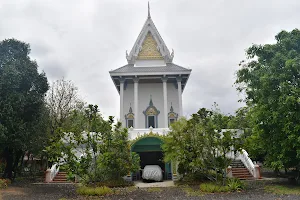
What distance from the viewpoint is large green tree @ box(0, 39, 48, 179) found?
45.3 feet

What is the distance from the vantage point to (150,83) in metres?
24.3

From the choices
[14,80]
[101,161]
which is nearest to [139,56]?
[14,80]

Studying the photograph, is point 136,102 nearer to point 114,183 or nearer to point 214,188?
point 114,183

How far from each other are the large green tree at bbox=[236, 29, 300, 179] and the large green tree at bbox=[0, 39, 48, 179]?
11.2 metres

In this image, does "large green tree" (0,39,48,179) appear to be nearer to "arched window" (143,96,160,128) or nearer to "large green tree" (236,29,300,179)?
"arched window" (143,96,160,128)

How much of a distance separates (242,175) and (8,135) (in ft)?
43.3

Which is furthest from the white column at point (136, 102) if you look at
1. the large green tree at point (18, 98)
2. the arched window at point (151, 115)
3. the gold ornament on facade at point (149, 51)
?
the large green tree at point (18, 98)

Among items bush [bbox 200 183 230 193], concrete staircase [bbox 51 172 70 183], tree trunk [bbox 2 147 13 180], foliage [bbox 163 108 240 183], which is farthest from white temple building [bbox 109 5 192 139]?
bush [bbox 200 183 230 193]

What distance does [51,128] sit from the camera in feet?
70.9

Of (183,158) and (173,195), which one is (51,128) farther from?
(173,195)

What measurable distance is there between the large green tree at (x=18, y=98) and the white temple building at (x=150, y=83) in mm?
7928

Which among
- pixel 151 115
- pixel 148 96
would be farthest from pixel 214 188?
pixel 148 96

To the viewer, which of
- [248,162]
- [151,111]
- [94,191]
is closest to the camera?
[94,191]

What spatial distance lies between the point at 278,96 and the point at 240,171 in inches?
279
